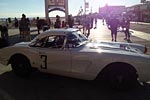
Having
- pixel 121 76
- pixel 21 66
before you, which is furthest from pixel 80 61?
pixel 21 66

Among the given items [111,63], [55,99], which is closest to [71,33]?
[111,63]

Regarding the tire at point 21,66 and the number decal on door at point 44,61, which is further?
the tire at point 21,66

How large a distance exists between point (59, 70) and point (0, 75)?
2.24 meters

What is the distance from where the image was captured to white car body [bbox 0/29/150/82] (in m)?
6.13

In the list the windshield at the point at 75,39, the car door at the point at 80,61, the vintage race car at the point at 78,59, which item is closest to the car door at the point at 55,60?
the vintage race car at the point at 78,59

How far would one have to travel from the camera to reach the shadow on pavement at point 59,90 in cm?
605

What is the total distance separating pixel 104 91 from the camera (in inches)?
254

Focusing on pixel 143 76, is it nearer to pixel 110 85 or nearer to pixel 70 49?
pixel 110 85

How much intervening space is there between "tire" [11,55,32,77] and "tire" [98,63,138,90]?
234 centimetres

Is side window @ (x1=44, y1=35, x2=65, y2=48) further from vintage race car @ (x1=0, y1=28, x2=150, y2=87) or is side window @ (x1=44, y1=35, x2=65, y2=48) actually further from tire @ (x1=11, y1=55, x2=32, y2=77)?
tire @ (x1=11, y1=55, x2=32, y2=77)

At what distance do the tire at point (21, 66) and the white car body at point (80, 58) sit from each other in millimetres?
164

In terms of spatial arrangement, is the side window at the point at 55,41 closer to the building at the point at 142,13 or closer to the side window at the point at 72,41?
the side window at the point at 72,41

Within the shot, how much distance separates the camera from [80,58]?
6531mm

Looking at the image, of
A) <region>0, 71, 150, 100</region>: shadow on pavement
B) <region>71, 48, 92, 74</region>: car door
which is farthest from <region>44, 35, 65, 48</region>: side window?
<region>0, 71, 150, 100</region>: shadow on pavement
